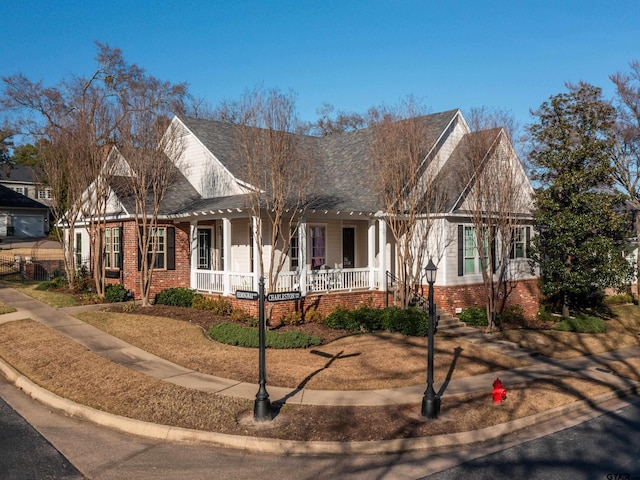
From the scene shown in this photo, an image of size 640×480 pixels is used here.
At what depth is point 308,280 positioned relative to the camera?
57.6ft

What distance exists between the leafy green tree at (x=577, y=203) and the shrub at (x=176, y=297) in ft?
43.8

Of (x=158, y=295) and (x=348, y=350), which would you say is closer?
(x=348, y=350)

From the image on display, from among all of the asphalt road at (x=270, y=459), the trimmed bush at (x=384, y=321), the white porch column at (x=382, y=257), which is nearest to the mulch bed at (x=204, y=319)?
the trimmed bush at (x=384, y=321)

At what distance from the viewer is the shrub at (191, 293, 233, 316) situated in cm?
1706

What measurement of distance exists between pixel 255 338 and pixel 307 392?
388 cm

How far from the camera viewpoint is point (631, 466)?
7.43 m

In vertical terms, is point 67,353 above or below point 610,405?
above

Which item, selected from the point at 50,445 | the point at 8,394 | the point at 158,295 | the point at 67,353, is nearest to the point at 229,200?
the point at 158,295

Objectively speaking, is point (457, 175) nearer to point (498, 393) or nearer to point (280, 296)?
point (498, 393)

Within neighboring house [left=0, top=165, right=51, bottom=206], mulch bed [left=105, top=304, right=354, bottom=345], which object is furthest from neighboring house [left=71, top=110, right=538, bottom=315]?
neighboring house [left=0, top=165, right=51, bottom=206]

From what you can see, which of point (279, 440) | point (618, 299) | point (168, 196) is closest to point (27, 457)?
point (279, 440)

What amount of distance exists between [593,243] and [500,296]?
3787 millimetres

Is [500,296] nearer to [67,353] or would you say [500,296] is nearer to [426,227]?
[426,227]

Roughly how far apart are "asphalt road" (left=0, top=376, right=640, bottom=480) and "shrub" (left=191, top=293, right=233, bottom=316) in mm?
8376
